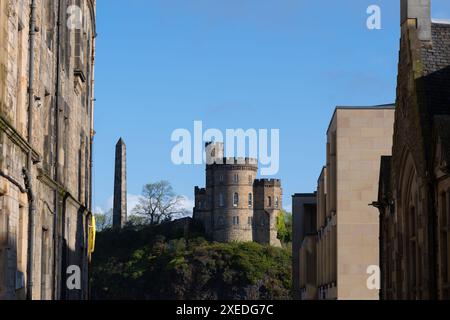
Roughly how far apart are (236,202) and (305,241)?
4319 inches

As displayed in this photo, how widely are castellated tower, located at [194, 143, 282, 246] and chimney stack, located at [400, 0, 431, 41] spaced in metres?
136

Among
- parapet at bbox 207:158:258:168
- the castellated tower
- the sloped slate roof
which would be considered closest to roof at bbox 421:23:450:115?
the sloped slate roof

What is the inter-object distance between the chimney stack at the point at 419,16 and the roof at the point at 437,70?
0.74 ft

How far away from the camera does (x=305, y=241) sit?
54094mm

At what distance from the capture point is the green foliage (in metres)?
143

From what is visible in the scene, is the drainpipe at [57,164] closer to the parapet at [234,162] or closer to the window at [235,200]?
the parapet at [234,162]

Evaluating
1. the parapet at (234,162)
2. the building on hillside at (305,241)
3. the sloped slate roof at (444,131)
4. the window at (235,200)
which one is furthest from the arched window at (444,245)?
the window at (235,200)

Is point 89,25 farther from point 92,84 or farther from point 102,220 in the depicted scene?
point 102,220

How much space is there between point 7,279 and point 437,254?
9761mm

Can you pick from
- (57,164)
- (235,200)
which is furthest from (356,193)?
(235,200)

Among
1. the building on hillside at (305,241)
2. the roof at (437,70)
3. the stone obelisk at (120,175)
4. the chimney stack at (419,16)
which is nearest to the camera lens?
the roof at (437,70)

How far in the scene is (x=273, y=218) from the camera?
6565 inches

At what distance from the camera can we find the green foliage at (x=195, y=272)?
142750mm
